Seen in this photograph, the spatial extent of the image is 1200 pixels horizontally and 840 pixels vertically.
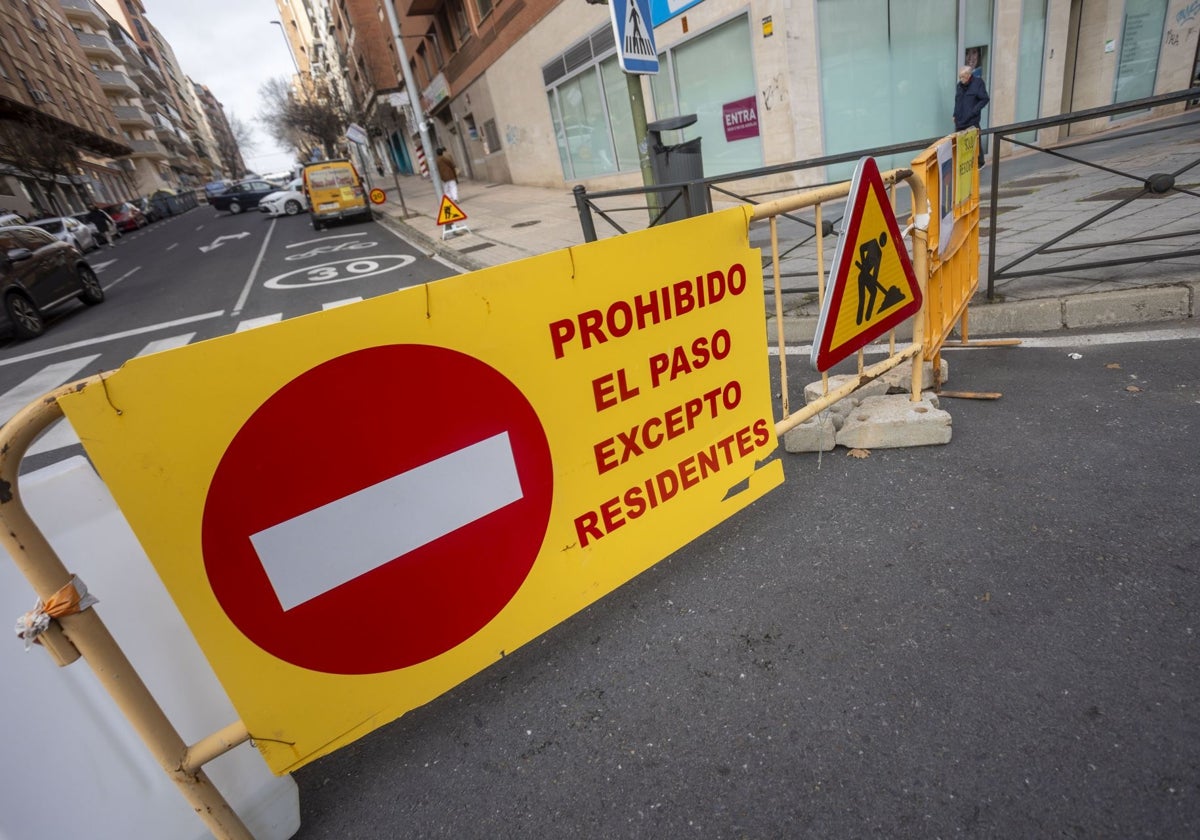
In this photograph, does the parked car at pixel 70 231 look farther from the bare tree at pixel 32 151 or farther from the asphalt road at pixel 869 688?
the asphalt road at pixel 869 688

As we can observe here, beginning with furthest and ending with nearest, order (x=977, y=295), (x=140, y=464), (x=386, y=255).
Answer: (x=386, y=255)
(x=977, y=295)
(x=140, y=464)

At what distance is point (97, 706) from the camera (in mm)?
1521

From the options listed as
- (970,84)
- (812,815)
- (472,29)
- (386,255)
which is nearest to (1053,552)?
(812,815)

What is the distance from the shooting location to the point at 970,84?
10117 mm

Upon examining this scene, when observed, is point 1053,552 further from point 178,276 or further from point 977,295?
→ point 178,276

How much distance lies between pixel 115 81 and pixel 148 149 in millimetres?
6650

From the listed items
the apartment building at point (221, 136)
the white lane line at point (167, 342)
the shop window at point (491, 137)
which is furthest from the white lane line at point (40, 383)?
→ the apartment building at point (221, 136)

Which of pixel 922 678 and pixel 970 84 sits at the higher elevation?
pixel 970 84

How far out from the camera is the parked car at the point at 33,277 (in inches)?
356

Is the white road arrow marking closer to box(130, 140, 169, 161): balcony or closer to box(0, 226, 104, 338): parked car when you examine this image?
box(0, 226, 104, 338): parked car

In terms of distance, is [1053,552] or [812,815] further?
[1053,552]

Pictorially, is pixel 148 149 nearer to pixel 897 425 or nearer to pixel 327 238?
pixel 327 238

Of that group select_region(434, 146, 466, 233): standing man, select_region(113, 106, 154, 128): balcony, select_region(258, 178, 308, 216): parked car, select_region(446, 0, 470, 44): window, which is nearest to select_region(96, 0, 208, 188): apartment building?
select_region(113, 106, 154, 128): balcony

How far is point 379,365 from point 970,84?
1233cm
